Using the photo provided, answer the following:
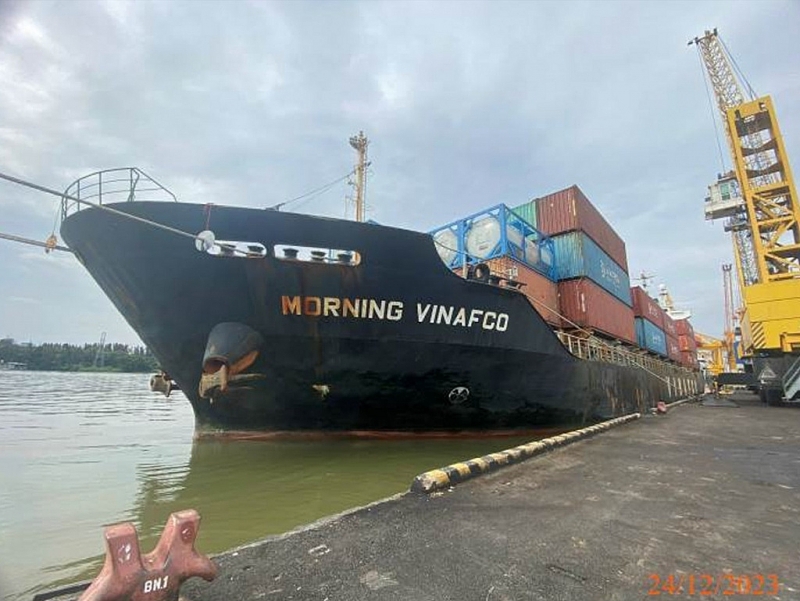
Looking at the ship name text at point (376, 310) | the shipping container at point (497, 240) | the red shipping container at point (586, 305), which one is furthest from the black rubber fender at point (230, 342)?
the red shipping container at point (586, 305)

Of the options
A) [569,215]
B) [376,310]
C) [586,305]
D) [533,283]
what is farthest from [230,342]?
[569,215]

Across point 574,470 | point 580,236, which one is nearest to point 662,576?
point 574,470

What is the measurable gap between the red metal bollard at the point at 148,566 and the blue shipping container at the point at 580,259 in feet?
46.5

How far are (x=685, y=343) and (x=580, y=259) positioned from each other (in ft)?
100

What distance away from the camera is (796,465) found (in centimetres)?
566

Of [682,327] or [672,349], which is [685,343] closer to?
[682,327]

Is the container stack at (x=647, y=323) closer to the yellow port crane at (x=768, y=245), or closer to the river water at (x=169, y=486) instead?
the yellow port crane at (x=768, y=245)

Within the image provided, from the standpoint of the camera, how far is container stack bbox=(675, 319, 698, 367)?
36031mm

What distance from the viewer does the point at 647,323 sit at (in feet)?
75.0

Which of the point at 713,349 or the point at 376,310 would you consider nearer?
the point at 376,310

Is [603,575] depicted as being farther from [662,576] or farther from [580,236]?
[580,236]

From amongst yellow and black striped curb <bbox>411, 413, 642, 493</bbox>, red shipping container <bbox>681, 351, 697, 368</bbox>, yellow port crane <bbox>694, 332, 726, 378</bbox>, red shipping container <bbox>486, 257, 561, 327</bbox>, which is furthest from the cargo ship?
yellow port crane <bbox>694, 332, 726, 378</bbox>

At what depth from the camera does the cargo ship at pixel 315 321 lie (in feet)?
23.0

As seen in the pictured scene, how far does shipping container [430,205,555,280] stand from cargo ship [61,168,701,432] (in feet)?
9.71
